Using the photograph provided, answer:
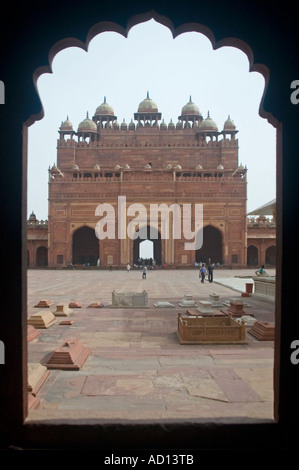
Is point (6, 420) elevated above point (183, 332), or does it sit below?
above

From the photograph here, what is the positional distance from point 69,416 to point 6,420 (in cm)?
41

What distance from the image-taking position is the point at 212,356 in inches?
207

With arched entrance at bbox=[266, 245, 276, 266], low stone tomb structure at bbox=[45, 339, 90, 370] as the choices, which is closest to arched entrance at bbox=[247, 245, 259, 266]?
arched entrance at bbox=[266, 245, 276, 266]

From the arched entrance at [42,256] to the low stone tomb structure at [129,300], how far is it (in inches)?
987

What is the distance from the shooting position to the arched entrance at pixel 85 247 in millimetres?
34250

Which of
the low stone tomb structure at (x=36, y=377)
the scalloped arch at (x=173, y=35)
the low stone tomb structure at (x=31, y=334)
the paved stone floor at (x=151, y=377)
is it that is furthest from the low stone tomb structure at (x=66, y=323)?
the scalloped arch at (x=173, y=35)

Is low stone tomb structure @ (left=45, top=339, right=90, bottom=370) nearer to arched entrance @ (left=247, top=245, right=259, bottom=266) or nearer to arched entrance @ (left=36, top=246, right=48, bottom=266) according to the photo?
arched entrance @ (left=36, top=246, right=48, bottom=266)

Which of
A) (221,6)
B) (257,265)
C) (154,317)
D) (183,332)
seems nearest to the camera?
(221,6)

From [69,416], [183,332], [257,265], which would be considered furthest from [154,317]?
[257,265]

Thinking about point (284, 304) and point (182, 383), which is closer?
point (284, 304)

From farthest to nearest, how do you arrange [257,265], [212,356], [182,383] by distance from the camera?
[257,265], [212,356], [182,383]

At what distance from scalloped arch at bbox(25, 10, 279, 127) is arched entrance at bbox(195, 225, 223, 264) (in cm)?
3244

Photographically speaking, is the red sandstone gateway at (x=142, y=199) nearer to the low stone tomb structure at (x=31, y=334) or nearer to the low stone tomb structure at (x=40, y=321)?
the low stone tomb structure at (x=40, y=321)
